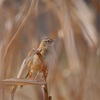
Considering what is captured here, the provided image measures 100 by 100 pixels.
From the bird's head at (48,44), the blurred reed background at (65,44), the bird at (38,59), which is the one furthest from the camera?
the blurred reed background at (65,44)

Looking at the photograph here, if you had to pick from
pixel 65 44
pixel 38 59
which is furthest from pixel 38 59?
pixel 65 44

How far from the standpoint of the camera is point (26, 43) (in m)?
1.01

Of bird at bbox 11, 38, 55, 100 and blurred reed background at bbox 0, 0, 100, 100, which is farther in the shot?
blurred reed background at bbox 0, 0, 100, 100

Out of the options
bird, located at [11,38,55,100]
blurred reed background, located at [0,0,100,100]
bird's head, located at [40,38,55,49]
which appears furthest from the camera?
blurred reed background, located at [0,0,100,100]

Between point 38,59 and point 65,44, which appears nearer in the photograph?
point 38,59

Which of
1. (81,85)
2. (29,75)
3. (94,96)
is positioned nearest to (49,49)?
(29,75)

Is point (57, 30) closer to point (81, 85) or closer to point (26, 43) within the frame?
point (26, 43)

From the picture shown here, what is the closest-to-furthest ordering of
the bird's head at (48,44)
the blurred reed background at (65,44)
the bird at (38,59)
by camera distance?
the bird at (38,59) < the bird's head at (48,44) < the blurred reed background at (65,44)

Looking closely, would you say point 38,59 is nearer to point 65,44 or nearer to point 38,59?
point 38,59

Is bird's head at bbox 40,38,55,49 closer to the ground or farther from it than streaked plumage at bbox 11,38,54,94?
farther from it

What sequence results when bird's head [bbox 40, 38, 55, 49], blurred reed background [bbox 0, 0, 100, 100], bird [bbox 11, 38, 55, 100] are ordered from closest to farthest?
bird [bbox 11, 38, 55, 100], bird's head [bbox 40, 38, 55, 49], blurred reed background [bbox 0, 0, 100, 100]

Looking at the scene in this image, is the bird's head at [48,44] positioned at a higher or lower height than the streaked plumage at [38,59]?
higher

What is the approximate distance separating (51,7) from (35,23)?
8cm

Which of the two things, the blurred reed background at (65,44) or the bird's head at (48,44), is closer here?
the bird's head at (48,44)
